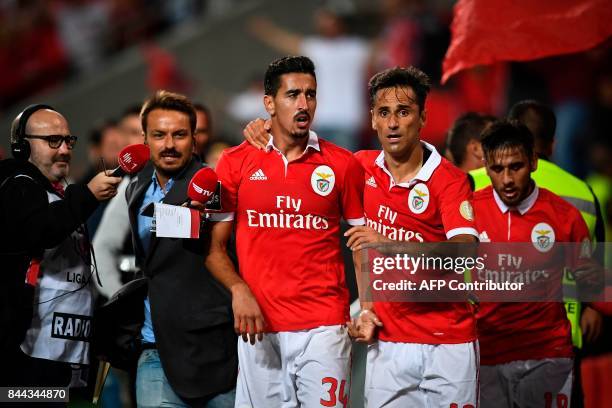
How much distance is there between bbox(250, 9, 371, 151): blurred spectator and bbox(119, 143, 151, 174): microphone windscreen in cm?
686

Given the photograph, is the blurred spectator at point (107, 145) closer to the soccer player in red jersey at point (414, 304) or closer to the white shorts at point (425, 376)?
the soccer player in red jersey at point (414, 304)

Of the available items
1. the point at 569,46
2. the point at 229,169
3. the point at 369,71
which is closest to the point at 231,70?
the point at 369,71

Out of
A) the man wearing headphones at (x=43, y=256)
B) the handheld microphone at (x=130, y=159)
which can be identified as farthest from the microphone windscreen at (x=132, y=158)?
the man wearing headphones at (x=43, y=256)

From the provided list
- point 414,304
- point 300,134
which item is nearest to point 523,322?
point 414,304

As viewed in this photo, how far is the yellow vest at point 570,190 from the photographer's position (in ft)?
21.9

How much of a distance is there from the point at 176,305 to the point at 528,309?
2.09 metres

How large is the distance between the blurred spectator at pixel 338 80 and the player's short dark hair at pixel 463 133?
4.96 metres

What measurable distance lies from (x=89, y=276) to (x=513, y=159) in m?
2.56

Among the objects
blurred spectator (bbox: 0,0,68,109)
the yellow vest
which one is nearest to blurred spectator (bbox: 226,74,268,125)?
blurred spectator (bbox: 0,0,68,109)

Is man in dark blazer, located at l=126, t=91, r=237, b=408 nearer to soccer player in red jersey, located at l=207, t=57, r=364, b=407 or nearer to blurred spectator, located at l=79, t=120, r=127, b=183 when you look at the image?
soccer player in red jersey, located at l=207, t=57, r=364, b=407

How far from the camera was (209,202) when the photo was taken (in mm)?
5582

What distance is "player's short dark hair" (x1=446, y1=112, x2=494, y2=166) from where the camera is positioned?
7.39m

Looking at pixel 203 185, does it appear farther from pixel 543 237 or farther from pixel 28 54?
pixel 28 54

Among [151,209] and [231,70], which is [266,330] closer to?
[151,209]
